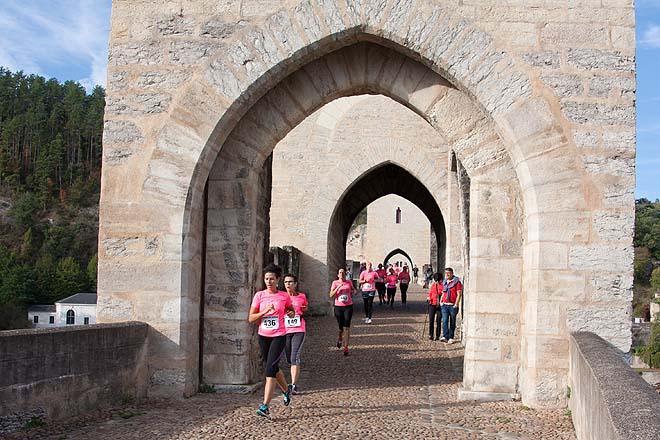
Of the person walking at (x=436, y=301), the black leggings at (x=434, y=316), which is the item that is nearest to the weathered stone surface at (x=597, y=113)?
the person walking at (x=436, y=301)

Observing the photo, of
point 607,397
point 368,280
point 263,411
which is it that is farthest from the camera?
point 368,280

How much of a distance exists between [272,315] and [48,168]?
7791 centimetres

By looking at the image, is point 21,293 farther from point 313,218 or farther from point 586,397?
point 586,397

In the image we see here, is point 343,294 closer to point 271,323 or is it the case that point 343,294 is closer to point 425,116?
point 425,116

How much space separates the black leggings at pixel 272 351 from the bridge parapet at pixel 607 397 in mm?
2030

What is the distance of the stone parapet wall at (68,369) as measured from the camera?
4449 mm

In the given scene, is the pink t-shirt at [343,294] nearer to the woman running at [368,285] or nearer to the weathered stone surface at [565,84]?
the woman running at [368,285]

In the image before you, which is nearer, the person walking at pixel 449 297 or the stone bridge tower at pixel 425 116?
the stone bridge tower at pixel 425 116

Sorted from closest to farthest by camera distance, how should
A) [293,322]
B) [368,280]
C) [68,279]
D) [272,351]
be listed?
[272,351]
[293,322]
[368,280]
[68,279]

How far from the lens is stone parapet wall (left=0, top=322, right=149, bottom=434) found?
4449 millimetres

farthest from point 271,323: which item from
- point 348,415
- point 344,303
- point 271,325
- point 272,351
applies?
point 344,303

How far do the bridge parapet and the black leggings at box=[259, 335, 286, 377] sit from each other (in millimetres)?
2030

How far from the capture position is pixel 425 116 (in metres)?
Answer: 6.78

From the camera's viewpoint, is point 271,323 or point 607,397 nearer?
point 607,397
